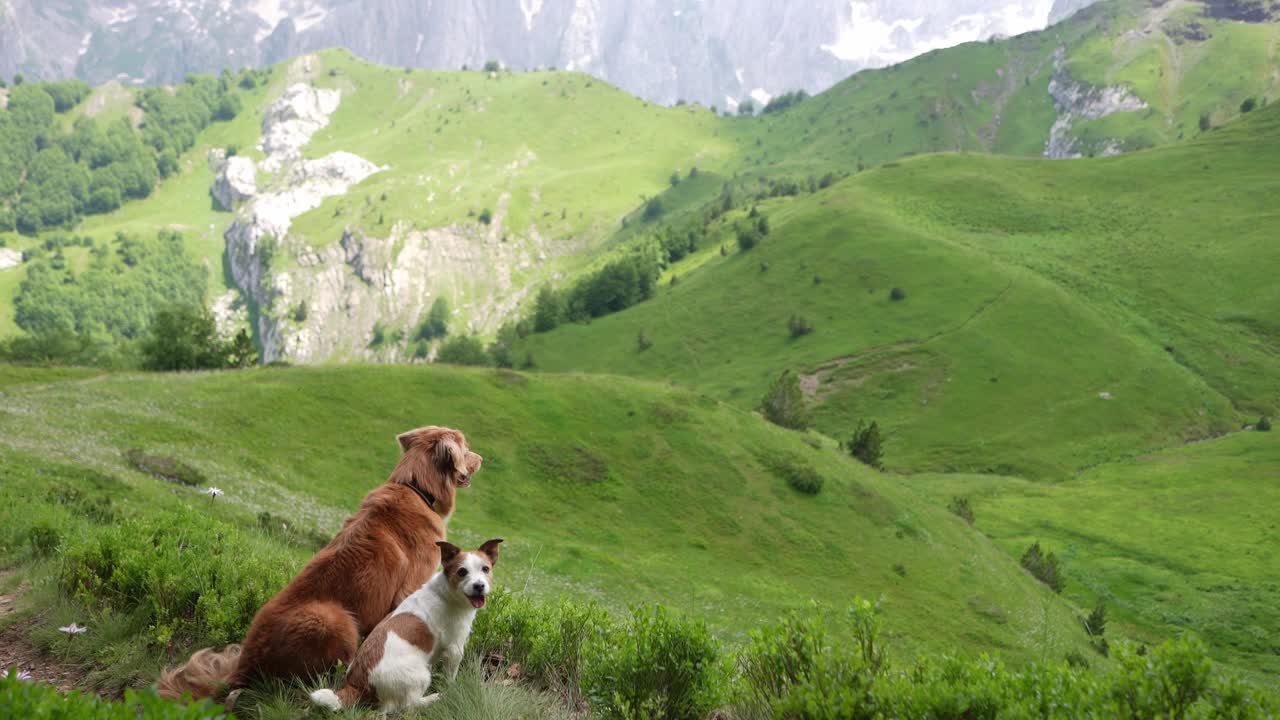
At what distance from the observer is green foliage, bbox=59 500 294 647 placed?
7844 mm

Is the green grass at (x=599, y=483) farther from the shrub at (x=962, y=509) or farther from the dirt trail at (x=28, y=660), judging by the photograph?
the dirt trail at (x=28, y=660)

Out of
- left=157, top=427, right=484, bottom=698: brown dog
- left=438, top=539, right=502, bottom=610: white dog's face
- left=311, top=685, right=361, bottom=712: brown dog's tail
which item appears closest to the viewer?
left=311, top=685, right=361, bottom=712: brown dog's tail

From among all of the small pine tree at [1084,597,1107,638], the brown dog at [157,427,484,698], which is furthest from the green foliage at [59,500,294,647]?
the small pine tree at [1084,597,1107,638]

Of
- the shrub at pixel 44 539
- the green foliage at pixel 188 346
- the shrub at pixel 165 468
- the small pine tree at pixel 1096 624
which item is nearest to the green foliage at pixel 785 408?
the small pine tree at pixel 1096 624

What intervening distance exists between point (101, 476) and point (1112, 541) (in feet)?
260

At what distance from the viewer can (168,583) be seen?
8023 millimetres

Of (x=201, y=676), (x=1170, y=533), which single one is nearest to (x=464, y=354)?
(x=1170, y=533)

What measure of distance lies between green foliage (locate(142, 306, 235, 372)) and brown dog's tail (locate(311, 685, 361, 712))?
7827 centimetres

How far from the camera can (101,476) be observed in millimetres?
22547

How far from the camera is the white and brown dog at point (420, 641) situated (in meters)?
6.16

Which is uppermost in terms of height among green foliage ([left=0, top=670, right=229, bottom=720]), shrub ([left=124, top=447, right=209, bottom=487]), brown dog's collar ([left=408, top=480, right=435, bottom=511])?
green foliage ([left=0, top=670, right=229, bottom=720])

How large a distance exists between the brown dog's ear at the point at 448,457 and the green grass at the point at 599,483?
1921 centimetres

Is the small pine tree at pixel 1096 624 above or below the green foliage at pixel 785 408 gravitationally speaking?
below

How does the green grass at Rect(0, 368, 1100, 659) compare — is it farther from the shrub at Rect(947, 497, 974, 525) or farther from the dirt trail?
the dirt trail
